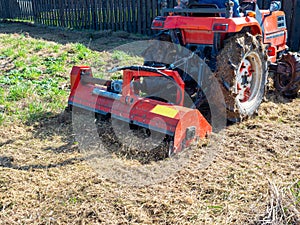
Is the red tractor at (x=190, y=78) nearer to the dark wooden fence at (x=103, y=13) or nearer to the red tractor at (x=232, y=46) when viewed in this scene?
the red tractor at (x=232, y=46)

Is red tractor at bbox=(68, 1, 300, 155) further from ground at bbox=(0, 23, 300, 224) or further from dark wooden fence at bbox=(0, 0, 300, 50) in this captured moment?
dark wooden fence at bbox=(0, 0, 300, 50)

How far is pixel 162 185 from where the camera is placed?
343cm

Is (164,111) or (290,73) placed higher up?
(290,73)

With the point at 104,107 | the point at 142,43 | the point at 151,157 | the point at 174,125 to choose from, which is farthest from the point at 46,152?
the point at 142,43

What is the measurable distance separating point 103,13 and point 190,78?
316 inches

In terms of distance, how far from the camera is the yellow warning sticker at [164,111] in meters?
3.96

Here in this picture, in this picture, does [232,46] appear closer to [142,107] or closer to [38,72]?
[142,107]

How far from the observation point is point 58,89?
6.46m

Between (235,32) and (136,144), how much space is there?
1991 millimetres

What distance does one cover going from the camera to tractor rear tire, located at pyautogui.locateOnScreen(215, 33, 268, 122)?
4.38 m

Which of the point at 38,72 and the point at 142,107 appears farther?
the point at 38,72

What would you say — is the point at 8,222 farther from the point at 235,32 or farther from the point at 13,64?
the point at 13,64

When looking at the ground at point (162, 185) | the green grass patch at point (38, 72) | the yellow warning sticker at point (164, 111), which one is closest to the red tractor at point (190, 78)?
the yellow warning sticker at point (164, 111)

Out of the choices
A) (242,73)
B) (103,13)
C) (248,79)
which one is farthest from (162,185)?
(103,13)
